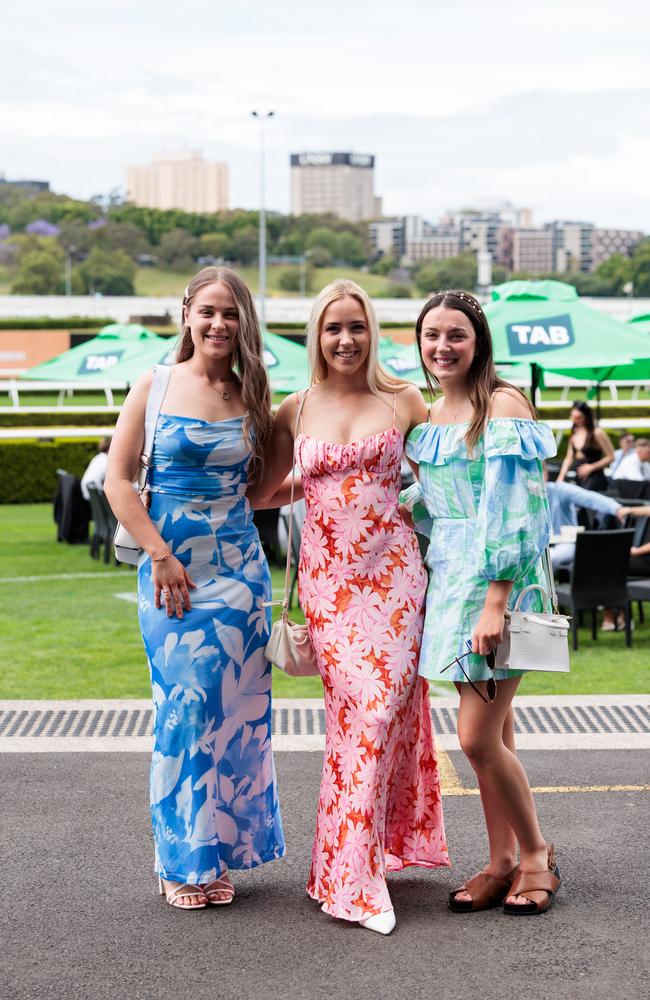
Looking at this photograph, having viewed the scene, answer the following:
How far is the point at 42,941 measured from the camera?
3.92 metres

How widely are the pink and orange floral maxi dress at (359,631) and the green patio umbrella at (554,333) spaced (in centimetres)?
712

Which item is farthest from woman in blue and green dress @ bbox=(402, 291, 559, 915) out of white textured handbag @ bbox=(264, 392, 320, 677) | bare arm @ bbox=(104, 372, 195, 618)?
bare arm @ bbox=(104, 372, 195, 618)

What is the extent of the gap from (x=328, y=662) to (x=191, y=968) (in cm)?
100

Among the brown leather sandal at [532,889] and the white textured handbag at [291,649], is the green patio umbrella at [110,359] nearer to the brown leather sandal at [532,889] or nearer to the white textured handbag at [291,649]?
the white textured handbag at [291,649]

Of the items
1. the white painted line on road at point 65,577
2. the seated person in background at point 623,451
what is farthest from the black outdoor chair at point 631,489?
the white painted line on road at point 65,577

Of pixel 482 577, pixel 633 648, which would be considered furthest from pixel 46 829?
pixel 633 648

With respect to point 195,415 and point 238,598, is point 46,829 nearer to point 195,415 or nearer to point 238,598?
point 238,598

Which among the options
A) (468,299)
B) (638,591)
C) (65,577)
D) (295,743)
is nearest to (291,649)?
(468,299)

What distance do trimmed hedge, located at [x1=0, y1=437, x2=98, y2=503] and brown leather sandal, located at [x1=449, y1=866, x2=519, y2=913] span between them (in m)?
18.2

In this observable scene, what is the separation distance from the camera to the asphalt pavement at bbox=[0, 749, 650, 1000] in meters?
3.59

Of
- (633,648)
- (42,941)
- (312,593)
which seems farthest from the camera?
(633,648)

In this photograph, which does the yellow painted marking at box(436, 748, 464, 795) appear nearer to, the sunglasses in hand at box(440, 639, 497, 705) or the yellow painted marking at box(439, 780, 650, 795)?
the yellow painted marking at box(439, 780, 650, 795)

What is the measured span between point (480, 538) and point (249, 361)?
38.7 inches

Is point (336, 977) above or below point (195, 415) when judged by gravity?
below
